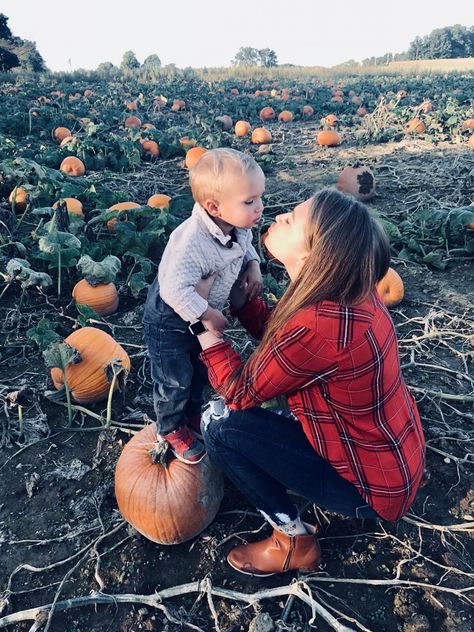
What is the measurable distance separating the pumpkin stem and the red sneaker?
1.5 inches

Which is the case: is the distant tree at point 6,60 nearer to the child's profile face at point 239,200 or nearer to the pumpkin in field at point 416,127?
the pumpkin in field at point 416,127

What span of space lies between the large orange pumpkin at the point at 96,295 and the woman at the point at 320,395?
197 centimetres

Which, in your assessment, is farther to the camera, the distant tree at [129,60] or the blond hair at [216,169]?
the distant tree at [129,60]

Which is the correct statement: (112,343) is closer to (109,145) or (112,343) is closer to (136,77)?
(109,145)

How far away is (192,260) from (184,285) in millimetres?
117

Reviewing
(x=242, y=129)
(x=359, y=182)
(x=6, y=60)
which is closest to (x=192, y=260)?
(x=359, y=182)

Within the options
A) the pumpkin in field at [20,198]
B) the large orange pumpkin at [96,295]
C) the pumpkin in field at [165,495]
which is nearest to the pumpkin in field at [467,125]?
the pumpkin in field at [20,198]

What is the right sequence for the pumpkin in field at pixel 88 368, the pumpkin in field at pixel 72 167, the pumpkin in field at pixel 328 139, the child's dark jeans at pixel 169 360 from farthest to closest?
the pumpkin in field at pixel 328 139, the pumpkin in field at pixel 72 167, the pumpkin in field at pixel 88 368, the child's dark jeans at pixel 169 360

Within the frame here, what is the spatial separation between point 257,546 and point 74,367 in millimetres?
1560

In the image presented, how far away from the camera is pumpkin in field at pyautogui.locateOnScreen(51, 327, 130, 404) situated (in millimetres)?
3039

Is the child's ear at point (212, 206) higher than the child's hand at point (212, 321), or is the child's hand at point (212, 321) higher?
the child's ear at point (212, 206)

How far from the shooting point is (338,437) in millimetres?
1901

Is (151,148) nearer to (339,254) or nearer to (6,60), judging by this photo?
(339,254)

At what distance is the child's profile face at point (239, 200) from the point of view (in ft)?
6.81
